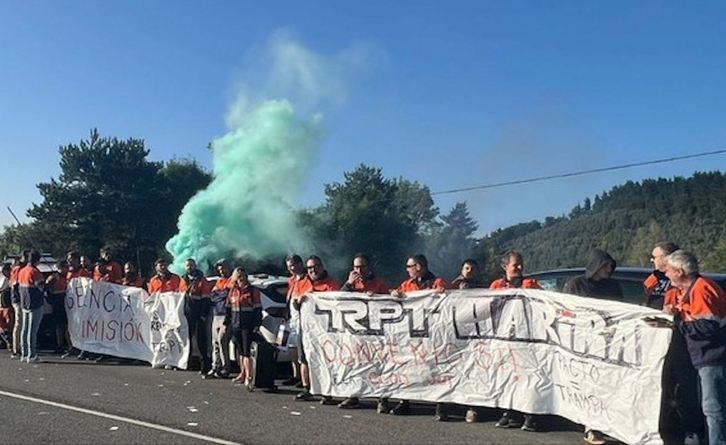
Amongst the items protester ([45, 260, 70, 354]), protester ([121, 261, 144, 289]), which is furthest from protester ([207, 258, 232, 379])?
protester ([45, 260, 70, 354])

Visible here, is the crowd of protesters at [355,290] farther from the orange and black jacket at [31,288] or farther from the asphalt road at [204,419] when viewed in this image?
the asphalt road at [204,419]

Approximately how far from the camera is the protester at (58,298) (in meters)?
14.1

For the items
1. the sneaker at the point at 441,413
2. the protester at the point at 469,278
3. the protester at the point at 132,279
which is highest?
the protester at the point at 132,279

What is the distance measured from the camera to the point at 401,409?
849 centimetres

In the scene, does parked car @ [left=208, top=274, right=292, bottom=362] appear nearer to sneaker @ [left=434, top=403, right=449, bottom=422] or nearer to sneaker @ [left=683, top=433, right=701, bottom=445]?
sneaker @ [left=434, top=403, right=449, bottom=422]

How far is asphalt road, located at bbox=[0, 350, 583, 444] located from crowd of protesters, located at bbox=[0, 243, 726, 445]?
0.99ft

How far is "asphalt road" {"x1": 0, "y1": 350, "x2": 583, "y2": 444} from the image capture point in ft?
23.6

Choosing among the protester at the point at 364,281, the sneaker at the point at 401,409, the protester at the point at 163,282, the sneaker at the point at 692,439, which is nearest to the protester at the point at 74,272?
the protester at the point at 163,282

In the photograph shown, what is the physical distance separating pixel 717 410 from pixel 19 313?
39.0ft

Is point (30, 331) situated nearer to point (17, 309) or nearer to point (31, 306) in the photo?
point (31, 306)

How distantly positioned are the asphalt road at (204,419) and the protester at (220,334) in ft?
1.57

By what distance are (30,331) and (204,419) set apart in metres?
6.28

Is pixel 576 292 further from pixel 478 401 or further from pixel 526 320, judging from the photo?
pixel 478 401

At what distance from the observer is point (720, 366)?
20.4ft
